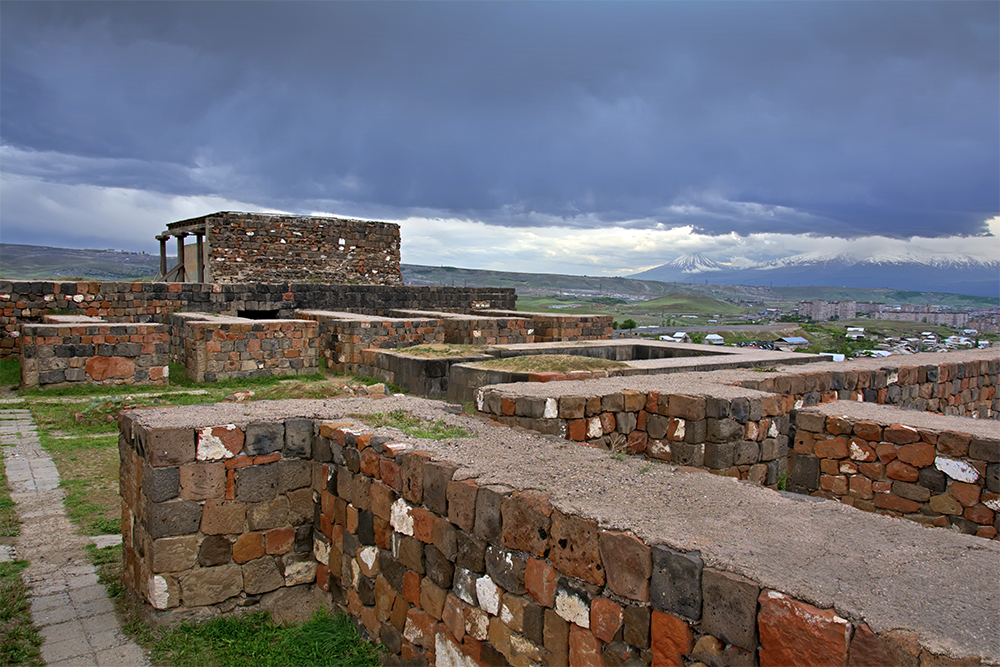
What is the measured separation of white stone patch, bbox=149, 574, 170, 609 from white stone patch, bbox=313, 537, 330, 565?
0.98 meters

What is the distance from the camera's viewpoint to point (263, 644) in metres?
4.36

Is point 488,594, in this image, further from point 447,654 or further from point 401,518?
point 401,518

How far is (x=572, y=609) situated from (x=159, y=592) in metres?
3.03

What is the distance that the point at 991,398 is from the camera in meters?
10.4

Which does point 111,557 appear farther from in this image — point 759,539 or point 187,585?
point 759,539

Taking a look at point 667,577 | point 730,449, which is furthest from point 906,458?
point 667,577

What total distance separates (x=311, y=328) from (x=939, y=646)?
12685mm

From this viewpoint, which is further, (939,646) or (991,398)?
(991,398)

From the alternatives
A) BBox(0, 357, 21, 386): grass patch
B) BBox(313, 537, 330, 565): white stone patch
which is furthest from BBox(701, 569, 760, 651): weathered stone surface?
BBox(0, 357, 21, 386): grass patch

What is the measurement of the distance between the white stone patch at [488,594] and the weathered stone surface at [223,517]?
6.87 feet

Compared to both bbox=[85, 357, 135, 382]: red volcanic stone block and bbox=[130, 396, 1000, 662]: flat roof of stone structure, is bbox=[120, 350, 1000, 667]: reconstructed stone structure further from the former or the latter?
bbox=[85, 357, 135, 382]: red volcanic stone block

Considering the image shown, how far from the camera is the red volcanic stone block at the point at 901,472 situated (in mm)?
5234

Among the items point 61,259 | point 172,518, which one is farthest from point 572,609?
point 61,259

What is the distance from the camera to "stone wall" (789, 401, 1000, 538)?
490 centimetres
